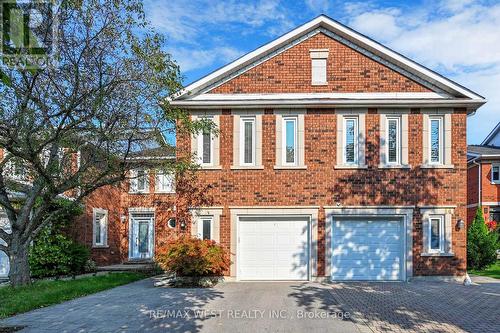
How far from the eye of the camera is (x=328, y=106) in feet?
47.1

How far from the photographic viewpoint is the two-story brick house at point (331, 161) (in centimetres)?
1415

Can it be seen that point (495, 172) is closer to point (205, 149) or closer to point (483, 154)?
point (483, 154)

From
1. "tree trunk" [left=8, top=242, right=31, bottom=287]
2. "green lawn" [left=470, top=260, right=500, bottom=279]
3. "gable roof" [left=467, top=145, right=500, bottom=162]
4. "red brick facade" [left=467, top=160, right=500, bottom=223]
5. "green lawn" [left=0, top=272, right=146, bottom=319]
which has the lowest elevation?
"green lawn" [left=470, top=260, right=500, bottom=279]

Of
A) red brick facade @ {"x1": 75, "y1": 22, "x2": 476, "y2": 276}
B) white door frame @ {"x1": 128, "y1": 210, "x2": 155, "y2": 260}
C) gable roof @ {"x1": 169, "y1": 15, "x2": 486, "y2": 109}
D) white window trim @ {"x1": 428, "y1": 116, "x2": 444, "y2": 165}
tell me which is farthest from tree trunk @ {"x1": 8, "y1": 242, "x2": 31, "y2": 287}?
white window trim @ {"x1": 428, "y1": 116, "x2": 444, "y2": 165}

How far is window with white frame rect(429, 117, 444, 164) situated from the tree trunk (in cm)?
1275

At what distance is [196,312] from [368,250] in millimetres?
7054

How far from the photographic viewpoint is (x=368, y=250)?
1428 centimetres

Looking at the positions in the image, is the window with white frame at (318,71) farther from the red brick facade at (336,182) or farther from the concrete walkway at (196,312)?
the concrete walkway at (196,312)

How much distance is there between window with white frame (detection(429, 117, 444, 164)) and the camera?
1432 cm

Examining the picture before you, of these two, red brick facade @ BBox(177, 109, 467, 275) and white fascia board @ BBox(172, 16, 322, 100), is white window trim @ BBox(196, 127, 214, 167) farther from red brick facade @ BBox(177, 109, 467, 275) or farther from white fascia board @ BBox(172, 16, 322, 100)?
white fascia board @ BBox(172, 16, 322, 100)

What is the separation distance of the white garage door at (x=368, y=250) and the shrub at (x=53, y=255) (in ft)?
32.3

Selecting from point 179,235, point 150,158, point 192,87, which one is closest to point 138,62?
point 150,158

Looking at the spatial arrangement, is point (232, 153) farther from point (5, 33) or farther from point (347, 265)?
point (5, 33)

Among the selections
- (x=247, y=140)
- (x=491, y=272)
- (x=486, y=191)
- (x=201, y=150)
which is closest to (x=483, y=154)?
(x=486, y=191)
